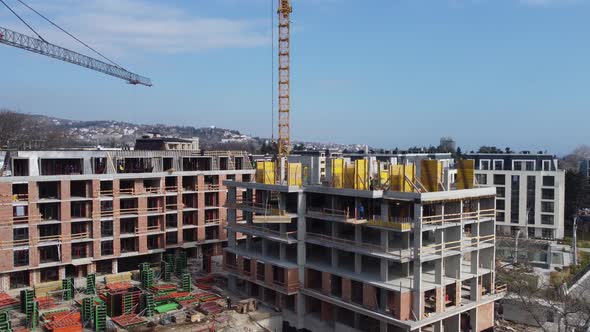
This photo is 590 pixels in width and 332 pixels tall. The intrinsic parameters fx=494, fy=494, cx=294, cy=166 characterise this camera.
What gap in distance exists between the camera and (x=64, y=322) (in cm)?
3284

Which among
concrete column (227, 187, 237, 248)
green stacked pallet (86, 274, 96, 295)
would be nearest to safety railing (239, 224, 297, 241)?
concrete column (227, 187, 237, 248)

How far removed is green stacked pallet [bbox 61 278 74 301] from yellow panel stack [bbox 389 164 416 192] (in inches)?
1051

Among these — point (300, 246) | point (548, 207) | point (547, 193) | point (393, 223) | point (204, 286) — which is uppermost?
point (393, 223)

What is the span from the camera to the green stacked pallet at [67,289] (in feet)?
129

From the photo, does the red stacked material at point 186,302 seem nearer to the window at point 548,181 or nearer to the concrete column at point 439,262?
the concrete column at point 439,262

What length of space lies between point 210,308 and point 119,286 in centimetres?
995

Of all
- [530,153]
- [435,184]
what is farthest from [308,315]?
[530,153]

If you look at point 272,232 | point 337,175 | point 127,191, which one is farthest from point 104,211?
point 337,175

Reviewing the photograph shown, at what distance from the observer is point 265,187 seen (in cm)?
3803

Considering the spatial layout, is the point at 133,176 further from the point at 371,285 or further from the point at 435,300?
the point at 435,300

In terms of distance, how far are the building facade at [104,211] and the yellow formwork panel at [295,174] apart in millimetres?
15914

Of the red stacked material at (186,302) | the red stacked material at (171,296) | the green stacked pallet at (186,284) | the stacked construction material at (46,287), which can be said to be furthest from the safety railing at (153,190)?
the red stacked material at (186,302)

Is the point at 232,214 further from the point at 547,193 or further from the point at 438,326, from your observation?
the point at 547,193

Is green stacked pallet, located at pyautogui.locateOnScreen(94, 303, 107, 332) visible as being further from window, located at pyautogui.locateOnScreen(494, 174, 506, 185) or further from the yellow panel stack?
window, located at pyautogui.locateOnScreen(494, 174, 506, 185)
